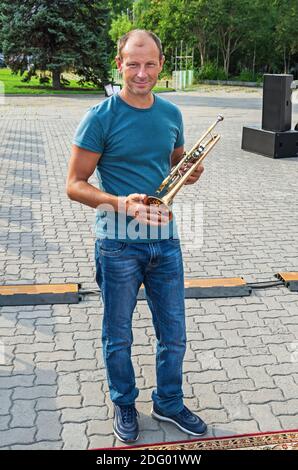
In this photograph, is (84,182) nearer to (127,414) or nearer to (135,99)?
(135,99)

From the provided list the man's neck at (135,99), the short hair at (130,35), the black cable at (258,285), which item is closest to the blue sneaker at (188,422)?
the man's neck at (135,99)

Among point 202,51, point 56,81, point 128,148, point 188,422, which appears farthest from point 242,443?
point 202,51

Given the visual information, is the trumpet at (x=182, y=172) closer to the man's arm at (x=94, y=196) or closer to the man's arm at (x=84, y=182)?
the man's arm at (x=94, y=196)

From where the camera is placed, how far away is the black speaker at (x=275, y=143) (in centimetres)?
1288

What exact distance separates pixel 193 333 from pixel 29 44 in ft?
96.2

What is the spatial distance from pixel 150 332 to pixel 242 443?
1521mm

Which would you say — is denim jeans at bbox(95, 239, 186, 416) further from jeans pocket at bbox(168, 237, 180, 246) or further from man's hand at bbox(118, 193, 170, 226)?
man's hand at bbox(118, 193, 170, 226)

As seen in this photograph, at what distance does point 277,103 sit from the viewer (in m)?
12.8

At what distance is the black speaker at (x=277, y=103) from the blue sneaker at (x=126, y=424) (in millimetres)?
10505

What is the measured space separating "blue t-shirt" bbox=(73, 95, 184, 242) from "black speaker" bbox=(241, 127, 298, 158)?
33.3ft

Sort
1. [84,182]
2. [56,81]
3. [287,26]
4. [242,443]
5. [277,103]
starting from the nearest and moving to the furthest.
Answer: [84,182] < [242,443] < [277,103] < [56,81] < [287,26]

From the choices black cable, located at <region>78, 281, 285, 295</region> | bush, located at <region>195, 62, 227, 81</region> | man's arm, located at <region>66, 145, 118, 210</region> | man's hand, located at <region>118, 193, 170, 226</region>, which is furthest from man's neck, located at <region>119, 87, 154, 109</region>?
bush, located at <region>195, 62, 227, 81</region>

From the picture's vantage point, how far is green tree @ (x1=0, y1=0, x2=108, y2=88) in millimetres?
30188
